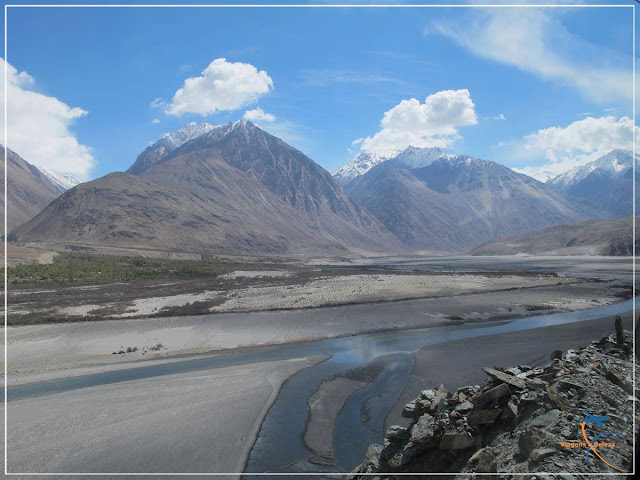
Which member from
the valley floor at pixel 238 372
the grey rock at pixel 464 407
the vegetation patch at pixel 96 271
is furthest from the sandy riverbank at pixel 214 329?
the vegetation patch at pixel 96 271

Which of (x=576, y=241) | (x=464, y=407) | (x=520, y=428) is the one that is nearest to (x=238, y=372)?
(x=464, y=407)

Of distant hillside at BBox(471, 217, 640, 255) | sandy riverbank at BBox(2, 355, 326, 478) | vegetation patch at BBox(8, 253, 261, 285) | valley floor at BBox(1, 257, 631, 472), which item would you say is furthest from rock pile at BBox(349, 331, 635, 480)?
distant hillside at BBox(471, 217, 640, 255)

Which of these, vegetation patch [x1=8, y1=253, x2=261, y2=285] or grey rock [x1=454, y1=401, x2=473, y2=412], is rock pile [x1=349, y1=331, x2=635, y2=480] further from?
vegetation patch [x1=8, y1=253, x2=261, y2=285]

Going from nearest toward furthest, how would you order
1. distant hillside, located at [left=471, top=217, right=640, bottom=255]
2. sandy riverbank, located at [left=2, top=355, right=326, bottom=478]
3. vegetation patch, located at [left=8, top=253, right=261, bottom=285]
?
sandy riverbank, located at [left=2, top=355, right=326, bottom=478], vegetation patch, located at [left=8, top=253, right=261, bottom=285], distant hillside, located at [left=471, top=217, right=640, bottom=255]

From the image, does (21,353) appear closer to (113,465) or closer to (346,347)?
(113,465)

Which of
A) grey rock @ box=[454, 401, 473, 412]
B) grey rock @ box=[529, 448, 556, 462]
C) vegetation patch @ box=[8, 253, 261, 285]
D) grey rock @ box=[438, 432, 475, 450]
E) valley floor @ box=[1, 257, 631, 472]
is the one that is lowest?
valley floor @ box=[1, 257, 631, 472]

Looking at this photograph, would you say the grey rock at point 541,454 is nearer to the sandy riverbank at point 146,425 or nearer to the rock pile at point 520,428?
the rock pile at point 520,428

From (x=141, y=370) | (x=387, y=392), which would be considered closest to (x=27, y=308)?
(x=141, y=370)
